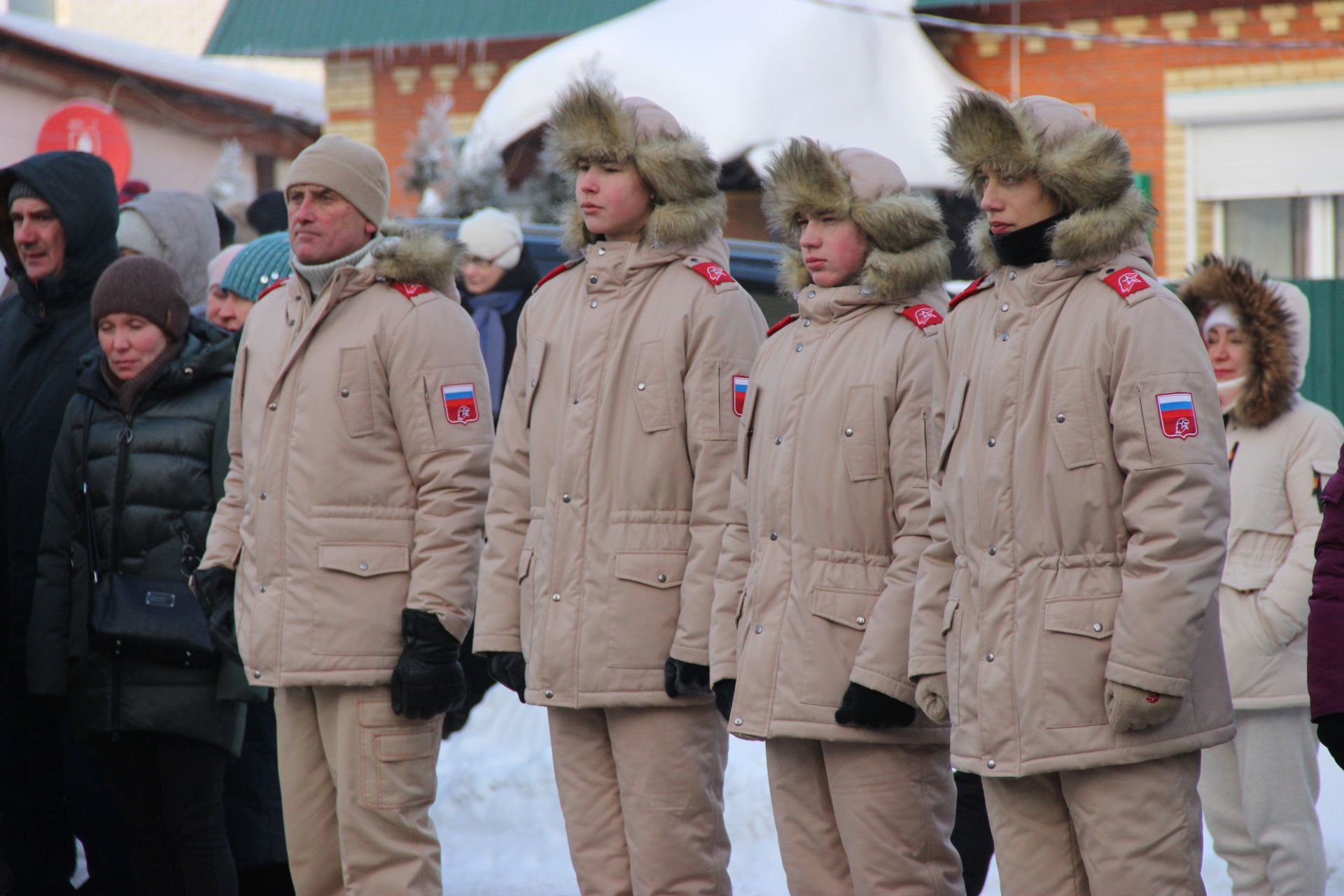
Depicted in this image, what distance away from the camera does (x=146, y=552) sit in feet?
16.4

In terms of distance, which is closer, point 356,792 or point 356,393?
point 356,792

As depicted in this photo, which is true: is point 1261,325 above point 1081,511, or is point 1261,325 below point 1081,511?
above

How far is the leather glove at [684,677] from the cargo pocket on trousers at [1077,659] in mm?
967

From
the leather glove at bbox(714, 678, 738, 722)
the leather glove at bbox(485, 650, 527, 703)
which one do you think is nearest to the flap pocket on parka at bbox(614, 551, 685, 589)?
the leather glove at bbox(714, 678, 738, 722)

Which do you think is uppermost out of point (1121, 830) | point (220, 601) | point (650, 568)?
point (650, 568)

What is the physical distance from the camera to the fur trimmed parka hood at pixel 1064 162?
3.46 m

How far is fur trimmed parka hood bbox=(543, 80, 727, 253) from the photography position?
427 cm

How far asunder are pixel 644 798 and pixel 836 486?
3.03 ft

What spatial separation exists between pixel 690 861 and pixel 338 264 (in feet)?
6.11

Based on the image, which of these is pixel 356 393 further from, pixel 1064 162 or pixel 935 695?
pixel 1064 162

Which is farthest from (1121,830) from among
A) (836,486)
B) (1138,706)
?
(836,486)

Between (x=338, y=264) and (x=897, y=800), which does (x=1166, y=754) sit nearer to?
(x=897, y=800)

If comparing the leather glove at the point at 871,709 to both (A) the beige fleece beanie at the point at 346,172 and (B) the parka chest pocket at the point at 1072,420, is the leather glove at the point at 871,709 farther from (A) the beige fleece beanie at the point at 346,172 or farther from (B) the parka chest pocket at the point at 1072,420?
(A) the beige fleece beanie at the point at 346,172

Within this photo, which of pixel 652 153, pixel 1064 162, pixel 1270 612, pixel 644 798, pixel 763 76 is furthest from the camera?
pixel 763 76
